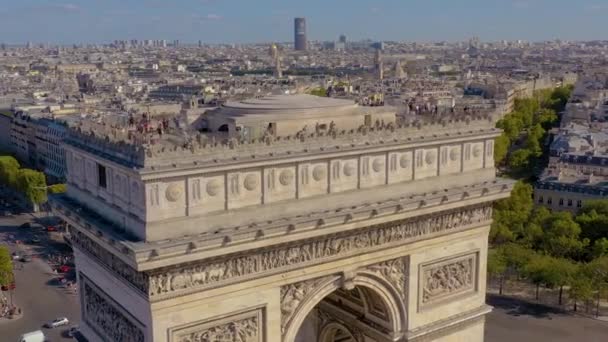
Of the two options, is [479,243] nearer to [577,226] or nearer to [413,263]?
[413,263]

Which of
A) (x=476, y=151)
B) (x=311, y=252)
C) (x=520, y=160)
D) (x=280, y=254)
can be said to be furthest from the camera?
(x=520, y=160)

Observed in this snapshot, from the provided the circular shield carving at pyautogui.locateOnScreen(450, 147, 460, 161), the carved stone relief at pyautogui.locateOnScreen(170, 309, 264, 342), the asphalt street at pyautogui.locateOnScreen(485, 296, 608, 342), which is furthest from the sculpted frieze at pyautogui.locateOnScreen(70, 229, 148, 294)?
the asphalt street at pyautogui.locateOnScreen(485, 296, 608, 342)

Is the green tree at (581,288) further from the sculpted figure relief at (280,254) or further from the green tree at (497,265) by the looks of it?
the sculpted figure relief at (280,254)

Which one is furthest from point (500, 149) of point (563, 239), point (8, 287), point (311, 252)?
point (311, 252)

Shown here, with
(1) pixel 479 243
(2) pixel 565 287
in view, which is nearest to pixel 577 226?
(2) pixel 565 287

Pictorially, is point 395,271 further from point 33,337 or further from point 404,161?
point 33,337

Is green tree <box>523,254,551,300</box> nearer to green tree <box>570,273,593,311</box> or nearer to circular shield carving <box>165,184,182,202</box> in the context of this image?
green tree <box>570,273,593,311</box>

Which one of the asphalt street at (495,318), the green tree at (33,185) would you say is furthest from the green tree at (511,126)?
the green tree at (33,185)
